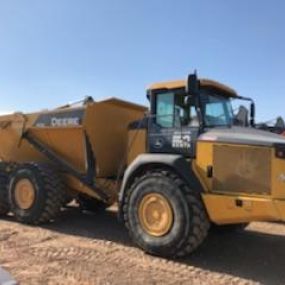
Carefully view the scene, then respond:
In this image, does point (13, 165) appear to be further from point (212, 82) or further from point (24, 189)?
point (212, 82)

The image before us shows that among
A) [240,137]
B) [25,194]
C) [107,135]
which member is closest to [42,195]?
[25,194]

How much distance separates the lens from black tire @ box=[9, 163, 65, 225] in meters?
10.8

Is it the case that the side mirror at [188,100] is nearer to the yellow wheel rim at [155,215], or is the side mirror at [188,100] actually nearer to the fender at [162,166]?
the fender at [162,166]

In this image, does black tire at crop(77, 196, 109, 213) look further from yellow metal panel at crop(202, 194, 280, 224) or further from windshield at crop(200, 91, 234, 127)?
yellow metal panel at crop(202, 194, 280, 224)

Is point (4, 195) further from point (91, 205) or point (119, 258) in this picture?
point (119, 258)

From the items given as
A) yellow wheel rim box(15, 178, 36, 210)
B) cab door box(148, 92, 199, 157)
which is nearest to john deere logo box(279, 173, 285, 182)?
cab door box(148, 92, 199, 157)

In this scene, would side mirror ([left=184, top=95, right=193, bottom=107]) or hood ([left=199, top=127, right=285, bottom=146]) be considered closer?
hood ([left=199, top=127, right=285, bottom=146])

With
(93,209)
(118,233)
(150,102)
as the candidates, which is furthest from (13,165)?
(150,102)

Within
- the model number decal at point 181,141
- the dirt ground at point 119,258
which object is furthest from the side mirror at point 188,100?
the dirt ground at point 119,258

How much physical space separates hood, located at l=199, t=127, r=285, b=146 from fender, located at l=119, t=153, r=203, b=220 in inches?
20.0

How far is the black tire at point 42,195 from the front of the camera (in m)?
10.8

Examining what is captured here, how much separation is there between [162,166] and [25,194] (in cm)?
361

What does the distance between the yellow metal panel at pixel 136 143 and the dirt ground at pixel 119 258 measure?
4.96ft

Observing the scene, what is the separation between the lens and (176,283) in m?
7.11
